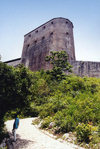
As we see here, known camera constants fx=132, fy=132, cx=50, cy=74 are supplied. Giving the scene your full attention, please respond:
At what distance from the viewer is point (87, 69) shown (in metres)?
20.9

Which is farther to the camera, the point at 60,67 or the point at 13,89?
the point at 60,67

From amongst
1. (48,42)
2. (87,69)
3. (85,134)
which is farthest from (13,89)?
(48,42)

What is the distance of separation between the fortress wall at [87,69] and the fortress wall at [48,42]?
16.7 ft

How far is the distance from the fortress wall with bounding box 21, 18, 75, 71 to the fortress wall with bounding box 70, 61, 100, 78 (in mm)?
5090

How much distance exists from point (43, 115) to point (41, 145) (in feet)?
16.9

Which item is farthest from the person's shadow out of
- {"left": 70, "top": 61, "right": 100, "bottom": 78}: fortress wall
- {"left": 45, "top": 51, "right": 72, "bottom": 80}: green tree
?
{"left": 70, "top": 61, "right": 100, "bottom": 78}: fortress wall

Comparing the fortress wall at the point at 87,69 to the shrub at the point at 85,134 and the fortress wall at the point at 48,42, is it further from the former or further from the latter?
the shrub at the point at 85,134

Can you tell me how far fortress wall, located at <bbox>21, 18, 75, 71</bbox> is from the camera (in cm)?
2677

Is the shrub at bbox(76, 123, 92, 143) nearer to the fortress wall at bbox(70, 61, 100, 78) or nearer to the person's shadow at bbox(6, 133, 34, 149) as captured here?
the person's shadow at bbox(6, 133, 34, 149)

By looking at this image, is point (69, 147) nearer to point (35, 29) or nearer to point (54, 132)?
point (54, 132)

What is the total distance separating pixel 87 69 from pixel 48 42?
10.8 meters

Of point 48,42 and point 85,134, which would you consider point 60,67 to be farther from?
point 85,134

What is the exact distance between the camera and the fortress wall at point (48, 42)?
2677 centimetres

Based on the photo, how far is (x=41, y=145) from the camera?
584 centimetres
